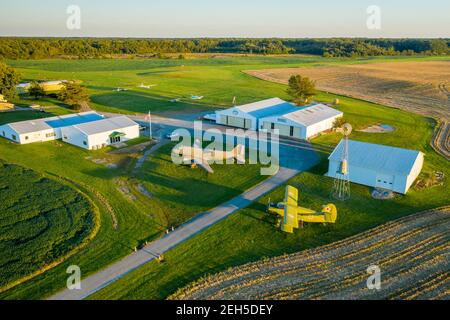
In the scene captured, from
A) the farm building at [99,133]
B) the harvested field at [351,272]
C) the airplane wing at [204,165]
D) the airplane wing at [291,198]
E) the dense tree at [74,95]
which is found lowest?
the harvested field at [351,272]

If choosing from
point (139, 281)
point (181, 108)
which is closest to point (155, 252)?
point (139, 281)

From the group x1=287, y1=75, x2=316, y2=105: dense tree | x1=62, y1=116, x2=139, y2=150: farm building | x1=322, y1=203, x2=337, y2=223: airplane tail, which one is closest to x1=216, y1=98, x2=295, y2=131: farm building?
x1=287, y1=75, x2=316, y2=105: dense tree

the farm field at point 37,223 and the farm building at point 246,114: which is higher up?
the farm building at point 246,114

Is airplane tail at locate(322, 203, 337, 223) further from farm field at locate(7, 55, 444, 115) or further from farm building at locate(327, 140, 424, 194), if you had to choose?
farm field at locate(7, 55, 444, 115)

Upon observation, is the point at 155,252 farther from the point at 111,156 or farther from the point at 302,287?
the point at 111,156

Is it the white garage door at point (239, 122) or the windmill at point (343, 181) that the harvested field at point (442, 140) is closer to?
the windmill at point (343, 181)

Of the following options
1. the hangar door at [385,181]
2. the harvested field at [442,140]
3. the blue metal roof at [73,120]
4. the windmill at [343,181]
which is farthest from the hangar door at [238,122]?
the harvested field at [442,140]

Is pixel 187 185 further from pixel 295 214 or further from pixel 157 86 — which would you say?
pixel 157 86

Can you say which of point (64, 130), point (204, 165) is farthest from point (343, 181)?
point (64, 130)
